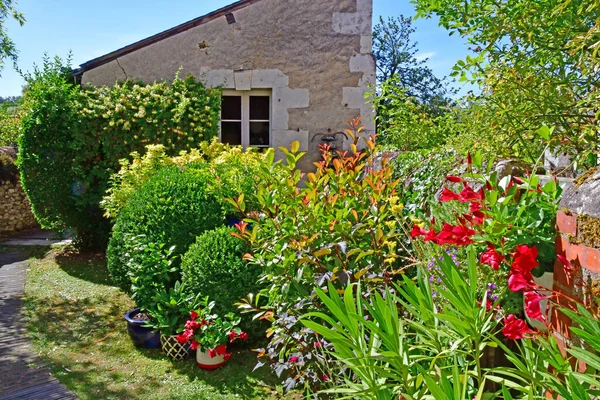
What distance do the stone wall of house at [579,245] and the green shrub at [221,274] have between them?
8.64ft

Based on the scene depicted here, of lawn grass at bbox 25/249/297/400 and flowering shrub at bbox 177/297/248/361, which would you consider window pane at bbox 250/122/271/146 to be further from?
flowering shrub at bbox 177/297/248/361

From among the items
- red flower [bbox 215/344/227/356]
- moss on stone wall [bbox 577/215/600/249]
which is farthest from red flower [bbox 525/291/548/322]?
red flower [bbox 215/344/227/356]

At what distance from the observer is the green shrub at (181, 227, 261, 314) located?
4.15 meters

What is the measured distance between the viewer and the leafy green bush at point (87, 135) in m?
7.68

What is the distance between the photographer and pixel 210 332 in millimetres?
3965

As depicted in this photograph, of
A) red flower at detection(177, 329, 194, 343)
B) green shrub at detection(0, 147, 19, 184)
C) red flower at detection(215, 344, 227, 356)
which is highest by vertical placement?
green shrub at detection(0, 147, 19, 184)

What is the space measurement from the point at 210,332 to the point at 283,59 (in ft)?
18.3

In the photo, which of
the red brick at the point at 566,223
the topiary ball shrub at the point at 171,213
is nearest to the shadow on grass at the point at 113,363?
the topiary ball shrub at the point at 171,213

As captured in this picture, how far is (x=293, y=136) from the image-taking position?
27.6ft

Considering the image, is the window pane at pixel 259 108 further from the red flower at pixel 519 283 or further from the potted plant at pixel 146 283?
the red flower at pixel 519 283

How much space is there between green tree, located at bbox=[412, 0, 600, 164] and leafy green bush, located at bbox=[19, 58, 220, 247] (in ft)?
17.6

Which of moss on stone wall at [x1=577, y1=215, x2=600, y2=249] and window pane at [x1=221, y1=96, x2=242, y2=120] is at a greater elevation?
window pane at [x1=221, y1=96, x2=242, y2=120]

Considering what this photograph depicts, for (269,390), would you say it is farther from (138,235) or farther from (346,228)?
(138,235)

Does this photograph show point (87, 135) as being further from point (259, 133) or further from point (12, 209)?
point (12, 209)
